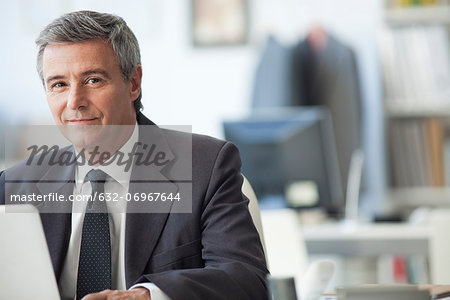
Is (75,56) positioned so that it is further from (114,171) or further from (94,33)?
(114,171)

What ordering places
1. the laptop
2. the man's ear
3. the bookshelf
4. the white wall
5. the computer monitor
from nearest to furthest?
the laptop, the man's ear, the computer monitor, the bookshelf, the white wall

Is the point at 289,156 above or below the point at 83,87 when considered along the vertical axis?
below

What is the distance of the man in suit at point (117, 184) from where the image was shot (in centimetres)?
154

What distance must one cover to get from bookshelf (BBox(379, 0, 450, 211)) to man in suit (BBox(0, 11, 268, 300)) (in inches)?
97.3

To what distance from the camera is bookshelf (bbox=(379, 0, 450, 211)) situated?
391 centimetres

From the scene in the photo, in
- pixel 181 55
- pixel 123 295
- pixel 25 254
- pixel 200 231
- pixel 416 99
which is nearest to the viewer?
pixel 25 254

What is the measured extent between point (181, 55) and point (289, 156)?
67.2 inches

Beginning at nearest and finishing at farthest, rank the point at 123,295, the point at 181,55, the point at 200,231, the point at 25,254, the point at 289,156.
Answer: the point at 25,254
the point at 123,295
the point at 200,231
the point at 289,156
the point at 181,55

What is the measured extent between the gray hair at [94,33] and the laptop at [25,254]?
1.77 ft

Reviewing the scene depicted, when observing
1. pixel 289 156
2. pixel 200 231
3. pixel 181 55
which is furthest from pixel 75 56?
pixel 181 55

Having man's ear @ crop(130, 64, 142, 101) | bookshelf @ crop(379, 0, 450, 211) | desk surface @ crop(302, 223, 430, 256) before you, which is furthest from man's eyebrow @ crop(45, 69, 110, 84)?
bookshelf @ crop(379, 0, 450, 211)

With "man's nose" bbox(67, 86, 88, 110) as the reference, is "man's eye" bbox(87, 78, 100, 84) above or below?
above

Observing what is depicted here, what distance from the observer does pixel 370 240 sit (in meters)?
3.07

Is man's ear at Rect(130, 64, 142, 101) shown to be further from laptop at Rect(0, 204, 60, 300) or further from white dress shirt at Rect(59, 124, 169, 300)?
laptop at Rect(0, 204, 60, 300)
